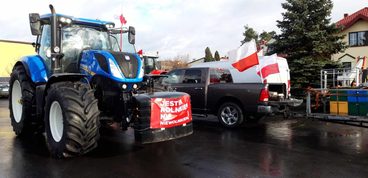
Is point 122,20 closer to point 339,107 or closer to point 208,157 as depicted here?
point 208,157

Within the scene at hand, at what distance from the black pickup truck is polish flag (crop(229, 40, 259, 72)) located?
0.63 m

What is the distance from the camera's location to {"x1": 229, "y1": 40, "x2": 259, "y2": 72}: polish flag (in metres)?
10.2

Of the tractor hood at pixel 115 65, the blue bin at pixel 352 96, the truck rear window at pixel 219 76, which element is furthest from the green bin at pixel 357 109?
the tractor hood at pixel 115 65

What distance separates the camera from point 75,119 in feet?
18.2

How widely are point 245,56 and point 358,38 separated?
24563 millimetres

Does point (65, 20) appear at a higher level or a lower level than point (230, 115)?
higher

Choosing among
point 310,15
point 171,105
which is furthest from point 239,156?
point 310,15

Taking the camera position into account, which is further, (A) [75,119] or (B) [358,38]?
(B) [358,38]

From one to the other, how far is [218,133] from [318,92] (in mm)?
3316

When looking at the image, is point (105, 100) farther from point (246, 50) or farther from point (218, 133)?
point (246, 50)

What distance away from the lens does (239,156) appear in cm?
638

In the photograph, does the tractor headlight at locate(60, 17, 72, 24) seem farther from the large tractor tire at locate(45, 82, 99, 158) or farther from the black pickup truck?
the black pickup truck

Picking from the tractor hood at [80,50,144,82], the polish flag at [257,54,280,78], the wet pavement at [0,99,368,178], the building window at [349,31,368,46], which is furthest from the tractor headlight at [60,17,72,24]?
the building window at [349,31,368,46]

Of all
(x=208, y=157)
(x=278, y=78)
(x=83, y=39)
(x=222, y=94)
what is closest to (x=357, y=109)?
(x=278, y=78)
